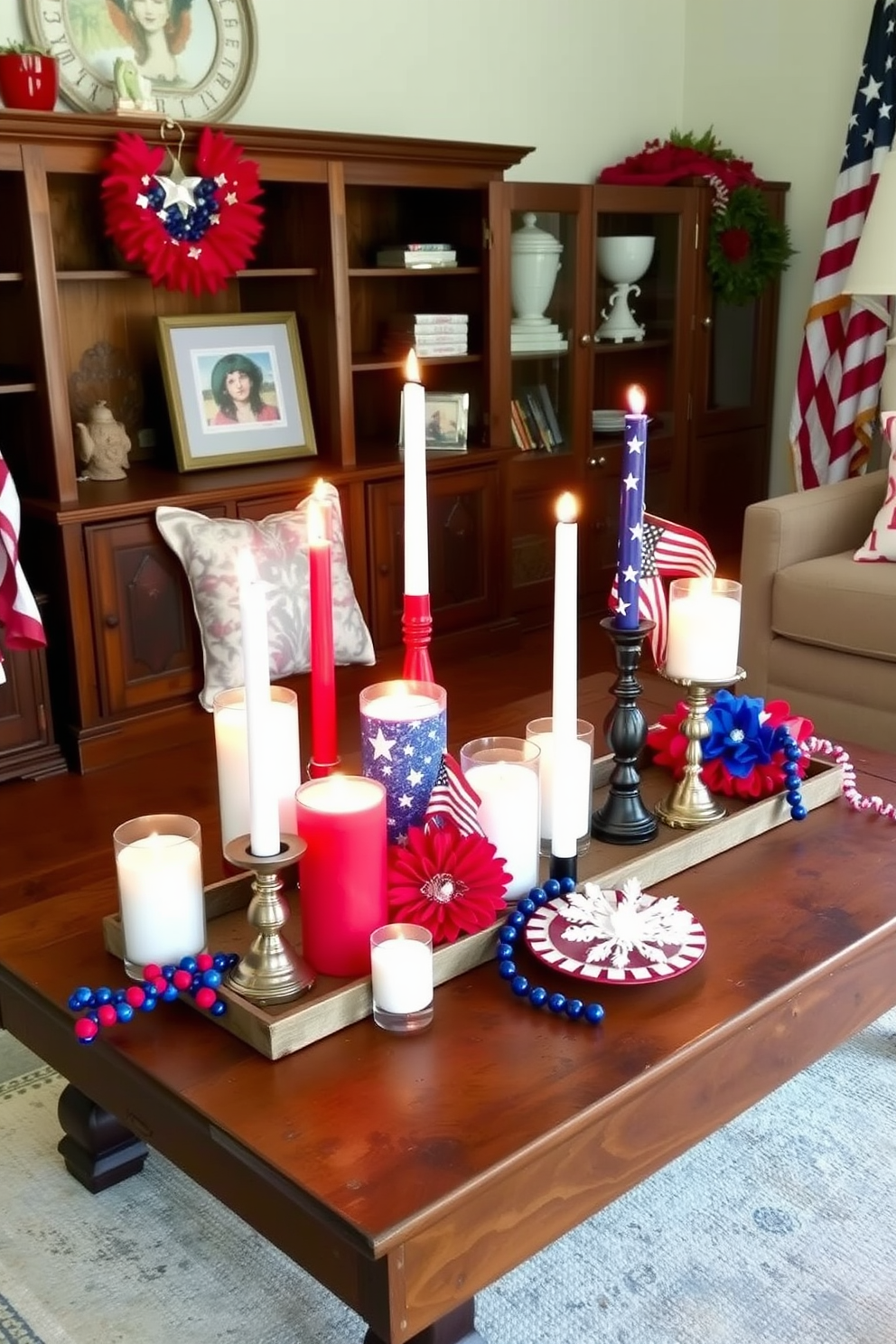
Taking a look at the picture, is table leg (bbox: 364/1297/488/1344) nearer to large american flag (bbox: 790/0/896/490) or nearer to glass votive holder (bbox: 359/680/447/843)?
glass votive holder (bbox: 359/680/447/843)

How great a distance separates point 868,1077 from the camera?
185 centimetres

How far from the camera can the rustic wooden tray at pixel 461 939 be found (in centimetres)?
119

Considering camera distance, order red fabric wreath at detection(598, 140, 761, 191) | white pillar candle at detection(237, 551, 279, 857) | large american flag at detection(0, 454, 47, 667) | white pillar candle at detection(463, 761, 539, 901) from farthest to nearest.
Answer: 1. red fabric wreath at detection(598, 140, 761, 191)
2. large american flag at detection(0, 454, 47, 667)
3. white pillar candle at detection(463, 761, 539, 901)
4. white pillar candle at detection(237, 551, 279, 857)

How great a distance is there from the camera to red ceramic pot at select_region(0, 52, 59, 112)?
2.78m

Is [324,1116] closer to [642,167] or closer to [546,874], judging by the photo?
[546,874]

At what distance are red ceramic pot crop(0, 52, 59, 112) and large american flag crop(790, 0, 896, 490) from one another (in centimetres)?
249

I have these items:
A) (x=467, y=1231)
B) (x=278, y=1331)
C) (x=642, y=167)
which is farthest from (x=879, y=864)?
(x=642, y=167)

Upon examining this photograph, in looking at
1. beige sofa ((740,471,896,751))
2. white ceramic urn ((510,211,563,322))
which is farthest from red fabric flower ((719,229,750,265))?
beige sofa ((740,471,896,751))

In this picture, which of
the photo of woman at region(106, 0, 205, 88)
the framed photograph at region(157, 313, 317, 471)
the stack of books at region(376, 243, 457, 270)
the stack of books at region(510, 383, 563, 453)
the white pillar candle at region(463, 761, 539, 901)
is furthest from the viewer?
the stack of books at region(510, 383, 563, 453)

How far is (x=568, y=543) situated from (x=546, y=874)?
410 millimetres

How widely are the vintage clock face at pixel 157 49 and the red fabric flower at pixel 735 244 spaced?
1.70 meters

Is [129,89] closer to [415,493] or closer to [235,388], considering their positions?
[235,388]

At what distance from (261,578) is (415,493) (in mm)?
1676

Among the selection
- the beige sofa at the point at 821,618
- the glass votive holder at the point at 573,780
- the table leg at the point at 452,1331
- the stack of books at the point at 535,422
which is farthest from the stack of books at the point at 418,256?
the table leg at the point at 452,1331
